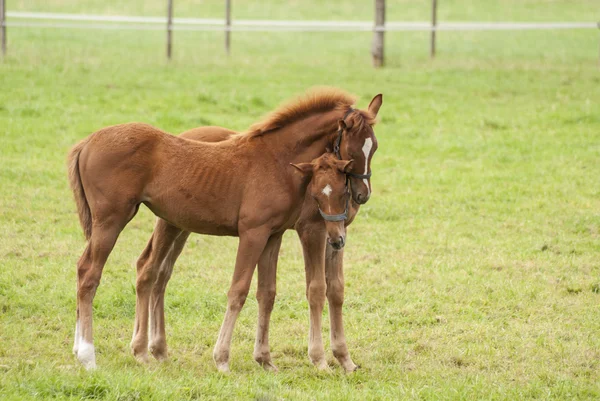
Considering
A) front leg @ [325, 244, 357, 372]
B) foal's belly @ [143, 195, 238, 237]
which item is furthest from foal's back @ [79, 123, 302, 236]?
front leg @ [325, 244, 357, 372]

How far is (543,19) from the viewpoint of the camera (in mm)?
28062

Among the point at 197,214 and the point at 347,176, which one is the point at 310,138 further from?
the point at 197,214

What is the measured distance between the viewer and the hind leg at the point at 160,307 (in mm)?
6207

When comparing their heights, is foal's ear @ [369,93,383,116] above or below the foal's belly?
above

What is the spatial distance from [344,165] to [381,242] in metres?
3.92

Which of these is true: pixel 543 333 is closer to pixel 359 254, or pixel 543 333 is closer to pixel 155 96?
pixel 359 254

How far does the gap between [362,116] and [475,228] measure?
4.46 meters

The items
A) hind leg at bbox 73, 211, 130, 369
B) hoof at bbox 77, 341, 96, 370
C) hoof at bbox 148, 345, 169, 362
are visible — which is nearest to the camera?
hoof at bbox 77, 341, 96, 370

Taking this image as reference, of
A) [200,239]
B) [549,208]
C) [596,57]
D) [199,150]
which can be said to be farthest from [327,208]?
[596,57]

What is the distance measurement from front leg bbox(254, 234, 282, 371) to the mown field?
0.11 m

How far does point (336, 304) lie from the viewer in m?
6.30

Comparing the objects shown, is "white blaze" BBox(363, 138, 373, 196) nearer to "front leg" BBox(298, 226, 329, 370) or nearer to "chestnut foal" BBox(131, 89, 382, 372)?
"chestnut foal" BBox(131, 89, 382, 372)

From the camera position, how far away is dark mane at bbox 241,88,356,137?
6.02 metres

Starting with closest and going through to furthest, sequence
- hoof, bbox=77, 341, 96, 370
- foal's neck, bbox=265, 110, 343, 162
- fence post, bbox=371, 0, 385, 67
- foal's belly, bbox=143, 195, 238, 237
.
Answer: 1. hoof, bbox=77, 341, 96, 370
2. foal's belly, bbox=143, 195, 238, 237
3. foal's neck, bbox=265, 110, 343, 162
4. fence post, bbox=371, 0, 385, 67
